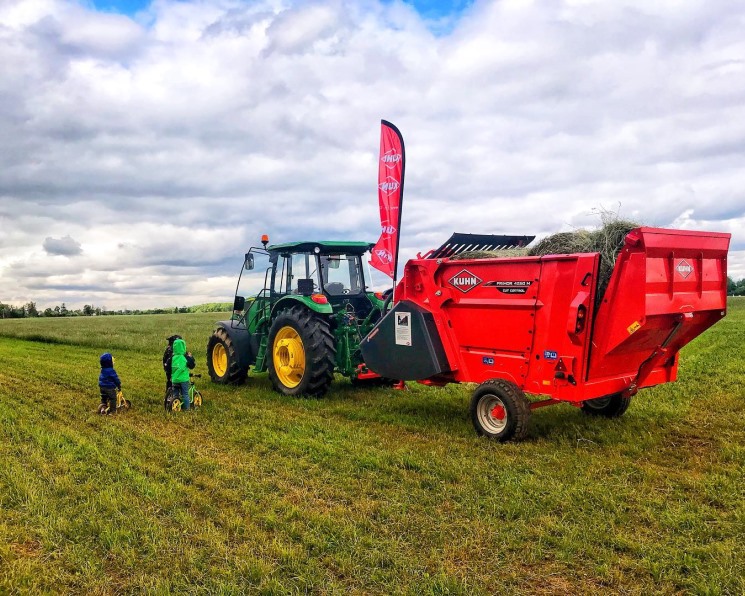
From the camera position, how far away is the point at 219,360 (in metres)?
11.4

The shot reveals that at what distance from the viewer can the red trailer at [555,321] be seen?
6.06 meters

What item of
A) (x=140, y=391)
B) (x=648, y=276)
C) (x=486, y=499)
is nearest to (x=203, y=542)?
(x=486, y=499)

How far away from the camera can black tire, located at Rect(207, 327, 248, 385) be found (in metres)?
10.8

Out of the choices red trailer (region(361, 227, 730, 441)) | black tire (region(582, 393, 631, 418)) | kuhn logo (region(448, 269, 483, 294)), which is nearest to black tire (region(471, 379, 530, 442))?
red trailer (region(361, 227, 730, 441))

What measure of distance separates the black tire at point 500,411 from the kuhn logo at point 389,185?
21.0 ft

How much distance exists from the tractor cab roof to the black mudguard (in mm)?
2313

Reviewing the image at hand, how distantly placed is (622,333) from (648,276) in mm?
615

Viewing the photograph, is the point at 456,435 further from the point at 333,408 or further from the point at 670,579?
the point at 670,579

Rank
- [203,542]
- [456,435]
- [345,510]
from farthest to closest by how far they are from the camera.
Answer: [456,435] < [345,510] < [203,542]

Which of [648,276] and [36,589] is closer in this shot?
[36,589]

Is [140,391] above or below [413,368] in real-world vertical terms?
A: below

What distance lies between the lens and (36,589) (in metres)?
3.62

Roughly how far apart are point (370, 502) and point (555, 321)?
2.87 metres

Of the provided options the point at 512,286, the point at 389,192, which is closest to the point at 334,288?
the point at 389,192
